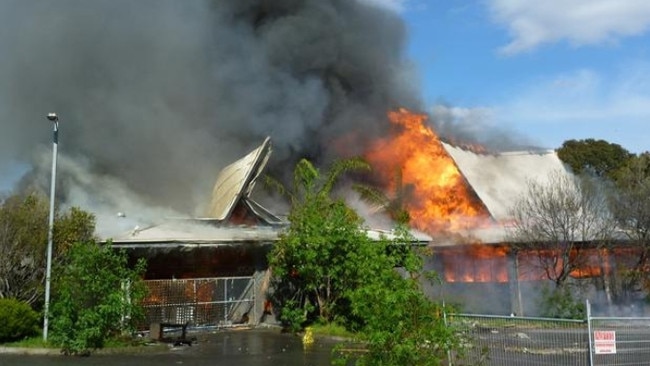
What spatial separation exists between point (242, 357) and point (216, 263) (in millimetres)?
8314

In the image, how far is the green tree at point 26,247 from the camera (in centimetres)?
1652

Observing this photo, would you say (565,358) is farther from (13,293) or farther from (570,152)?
(570,152)

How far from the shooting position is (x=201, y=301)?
20672mm

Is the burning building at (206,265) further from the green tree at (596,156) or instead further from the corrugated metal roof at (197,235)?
the green tree at (596,156)

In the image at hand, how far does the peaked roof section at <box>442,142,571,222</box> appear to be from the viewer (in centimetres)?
3111

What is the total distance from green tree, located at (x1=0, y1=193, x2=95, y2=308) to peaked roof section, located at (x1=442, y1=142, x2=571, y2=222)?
1898 centimetres

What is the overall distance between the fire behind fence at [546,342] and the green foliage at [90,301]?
8.54 metres

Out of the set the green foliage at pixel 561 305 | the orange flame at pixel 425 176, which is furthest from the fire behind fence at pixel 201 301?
the orange flame at pixel 425 176

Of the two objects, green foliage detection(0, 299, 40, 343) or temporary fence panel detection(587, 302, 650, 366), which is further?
green foliage detection(0, 299, 40, 343)

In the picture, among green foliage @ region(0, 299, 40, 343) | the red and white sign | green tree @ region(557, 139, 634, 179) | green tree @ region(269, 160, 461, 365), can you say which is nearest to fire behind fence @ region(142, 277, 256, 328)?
green tree @ region(269, 160, 461, 365)

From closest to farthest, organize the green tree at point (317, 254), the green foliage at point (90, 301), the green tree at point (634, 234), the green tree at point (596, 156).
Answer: the green foliage at point (90, 301)
the green tree at point (317, 254)
the green tree at point (634, 234)
the green tree at point (596, 156)

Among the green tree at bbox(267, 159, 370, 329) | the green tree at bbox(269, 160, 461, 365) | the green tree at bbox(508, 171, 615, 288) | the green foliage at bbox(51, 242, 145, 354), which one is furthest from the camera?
the green tree at bbox(508, 171, 615, 288)

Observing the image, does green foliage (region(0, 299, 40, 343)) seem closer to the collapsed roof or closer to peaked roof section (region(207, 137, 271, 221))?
the collapsed roof

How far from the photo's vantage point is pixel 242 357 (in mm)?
14641
